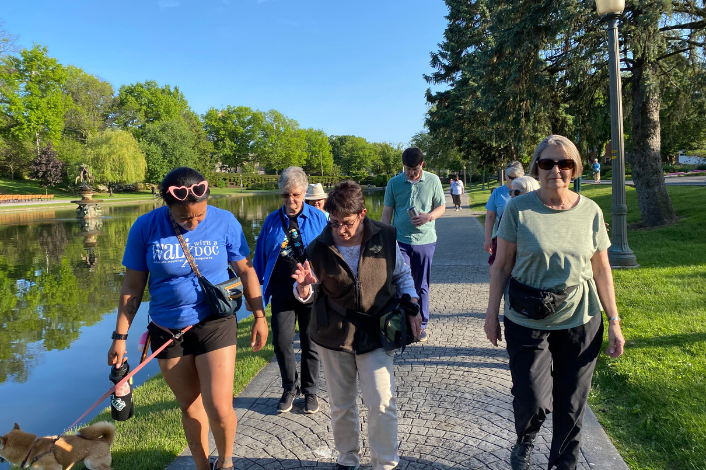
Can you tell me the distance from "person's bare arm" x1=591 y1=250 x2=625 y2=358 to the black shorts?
2.21m

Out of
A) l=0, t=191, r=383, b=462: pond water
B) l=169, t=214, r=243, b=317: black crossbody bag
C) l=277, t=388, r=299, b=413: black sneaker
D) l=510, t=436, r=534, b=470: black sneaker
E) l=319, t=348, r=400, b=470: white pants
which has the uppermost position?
l=169, t=214, r=243, b=317: black crossbody bag

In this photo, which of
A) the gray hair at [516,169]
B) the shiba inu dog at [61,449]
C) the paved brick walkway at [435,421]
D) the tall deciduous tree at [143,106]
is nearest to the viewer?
the shiba inu dog at [61,449]

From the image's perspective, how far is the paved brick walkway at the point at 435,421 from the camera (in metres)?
3.14

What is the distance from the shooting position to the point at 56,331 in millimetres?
8172

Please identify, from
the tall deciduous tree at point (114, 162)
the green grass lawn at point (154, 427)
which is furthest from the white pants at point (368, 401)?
the tall deciduous tree at point (114, 162)

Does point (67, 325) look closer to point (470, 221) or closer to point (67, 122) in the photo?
point (470, 221)

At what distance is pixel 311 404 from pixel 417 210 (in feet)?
7.85

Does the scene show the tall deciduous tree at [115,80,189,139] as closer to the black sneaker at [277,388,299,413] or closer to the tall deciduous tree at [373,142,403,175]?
the tall deciduous tree at [373,142,403,175]

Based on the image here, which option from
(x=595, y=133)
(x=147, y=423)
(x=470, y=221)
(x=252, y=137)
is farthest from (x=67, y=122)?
(x=147, y=423)

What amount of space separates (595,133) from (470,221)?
18.8 ft

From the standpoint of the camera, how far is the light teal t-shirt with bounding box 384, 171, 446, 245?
524 cm

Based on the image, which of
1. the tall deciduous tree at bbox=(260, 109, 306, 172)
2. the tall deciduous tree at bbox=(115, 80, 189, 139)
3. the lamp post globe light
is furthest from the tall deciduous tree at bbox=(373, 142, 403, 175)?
the lamp post globe light

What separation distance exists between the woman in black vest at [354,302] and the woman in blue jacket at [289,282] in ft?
3.86

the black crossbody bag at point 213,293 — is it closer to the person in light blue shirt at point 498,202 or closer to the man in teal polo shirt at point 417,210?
the man in teal polo shirt at point 417,210
